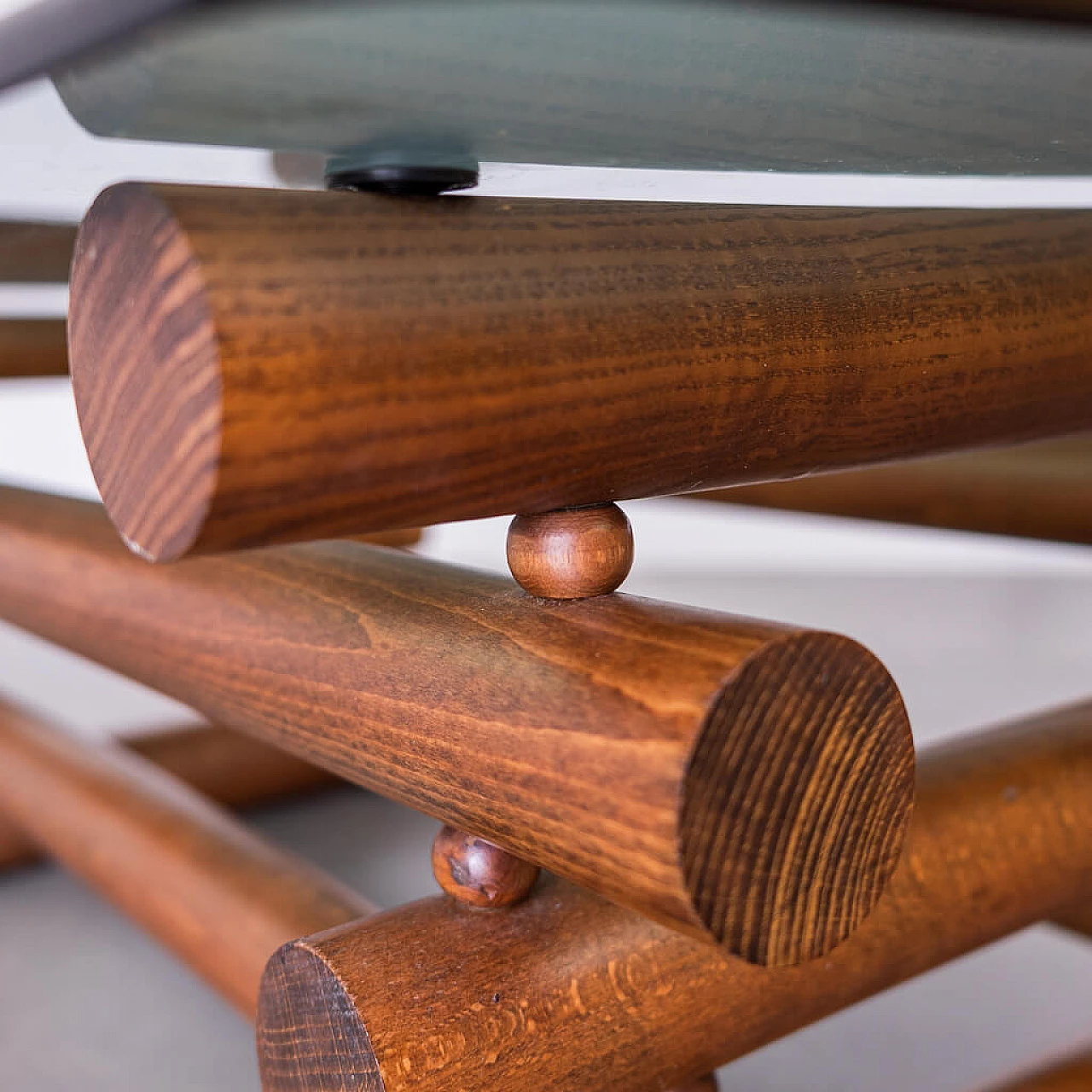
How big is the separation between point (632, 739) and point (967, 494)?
110 cm

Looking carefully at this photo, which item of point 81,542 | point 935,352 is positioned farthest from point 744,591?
point 935,352

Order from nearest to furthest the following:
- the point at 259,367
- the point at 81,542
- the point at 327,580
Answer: the point at 259,367 < the point at 327,580 < the point at 81,542

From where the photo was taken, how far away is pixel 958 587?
315 cm

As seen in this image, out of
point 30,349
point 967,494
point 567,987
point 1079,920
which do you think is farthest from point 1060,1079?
point 30,349

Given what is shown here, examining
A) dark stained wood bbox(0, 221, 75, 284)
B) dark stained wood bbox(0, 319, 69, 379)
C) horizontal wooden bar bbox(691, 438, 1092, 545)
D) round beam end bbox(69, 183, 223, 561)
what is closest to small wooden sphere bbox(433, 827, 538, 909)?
round beam end bbox(69, 183, 223, 561)

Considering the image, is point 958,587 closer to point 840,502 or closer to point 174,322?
point 840,502

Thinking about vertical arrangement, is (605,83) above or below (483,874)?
above

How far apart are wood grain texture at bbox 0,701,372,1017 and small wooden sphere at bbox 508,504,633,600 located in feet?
1.21

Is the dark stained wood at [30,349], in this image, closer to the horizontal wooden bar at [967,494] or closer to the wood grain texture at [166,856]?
→ the wood grain texture at [166,856]

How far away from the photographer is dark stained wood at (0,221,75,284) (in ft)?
3.27

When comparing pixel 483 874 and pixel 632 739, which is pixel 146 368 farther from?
pixel 483 874

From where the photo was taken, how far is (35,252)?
3.59ft

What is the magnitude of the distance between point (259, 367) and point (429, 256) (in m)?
0.09

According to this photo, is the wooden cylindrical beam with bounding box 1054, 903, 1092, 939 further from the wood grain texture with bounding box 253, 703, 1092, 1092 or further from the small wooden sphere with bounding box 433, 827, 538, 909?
the small wooden sphere with bounding box 433, 827, 538, 909
